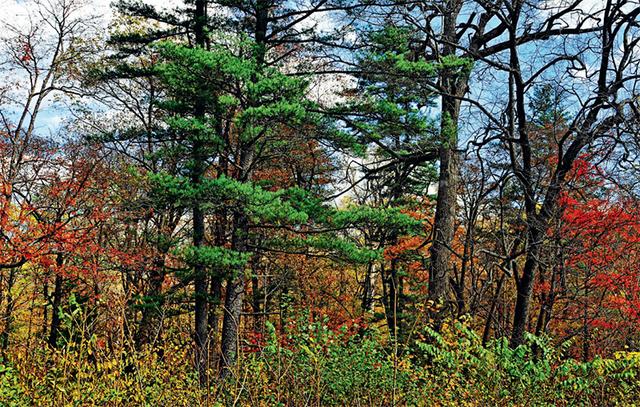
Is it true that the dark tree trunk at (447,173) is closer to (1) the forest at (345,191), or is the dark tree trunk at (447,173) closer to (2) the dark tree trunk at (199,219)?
(1) the forest at (345,191)

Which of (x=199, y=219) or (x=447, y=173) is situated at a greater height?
(x=447, y=173)

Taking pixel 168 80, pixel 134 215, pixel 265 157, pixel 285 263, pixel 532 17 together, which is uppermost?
pixel 532 17

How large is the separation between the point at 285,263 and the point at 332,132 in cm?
628

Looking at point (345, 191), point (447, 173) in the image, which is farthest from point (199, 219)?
point (447, 173)

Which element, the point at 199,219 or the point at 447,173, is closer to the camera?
the point at 447,173

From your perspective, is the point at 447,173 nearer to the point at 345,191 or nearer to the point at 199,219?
the point at 345,191

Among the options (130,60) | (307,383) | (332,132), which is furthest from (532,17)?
(130,60)

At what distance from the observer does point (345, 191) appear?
11203mm

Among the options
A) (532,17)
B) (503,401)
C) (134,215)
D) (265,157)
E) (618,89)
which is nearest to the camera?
(503,401)

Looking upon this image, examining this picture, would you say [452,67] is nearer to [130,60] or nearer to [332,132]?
[332,132]

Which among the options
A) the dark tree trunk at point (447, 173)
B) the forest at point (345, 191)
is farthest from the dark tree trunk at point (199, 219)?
the dark tree trunk at point (447, 173)

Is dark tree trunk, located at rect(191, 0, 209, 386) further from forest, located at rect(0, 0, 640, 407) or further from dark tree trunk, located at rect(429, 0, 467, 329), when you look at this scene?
dark tree trunk, located at rect(429, 0, 467, 329)

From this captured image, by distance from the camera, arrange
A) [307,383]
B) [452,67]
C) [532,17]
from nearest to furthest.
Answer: [307,383], [532,17], [452,67]

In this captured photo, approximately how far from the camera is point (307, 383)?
4746mm
